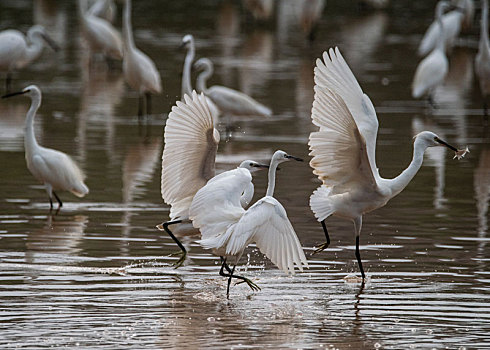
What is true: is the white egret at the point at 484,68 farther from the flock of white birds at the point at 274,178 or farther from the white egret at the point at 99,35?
the flock of white birds at the point at 274,178

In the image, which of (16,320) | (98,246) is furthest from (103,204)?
(16,320)

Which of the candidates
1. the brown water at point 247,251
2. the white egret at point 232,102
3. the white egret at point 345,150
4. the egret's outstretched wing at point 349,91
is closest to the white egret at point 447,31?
the brown water at point 247,251

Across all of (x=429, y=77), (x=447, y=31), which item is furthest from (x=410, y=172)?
(x=447, y=31)

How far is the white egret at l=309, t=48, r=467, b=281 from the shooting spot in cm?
843

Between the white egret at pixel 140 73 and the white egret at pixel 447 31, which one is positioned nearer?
the white egret at pixel 140 73

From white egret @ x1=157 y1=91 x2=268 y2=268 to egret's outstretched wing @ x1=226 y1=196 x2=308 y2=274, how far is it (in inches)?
49.6

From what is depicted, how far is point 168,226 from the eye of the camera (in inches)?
362

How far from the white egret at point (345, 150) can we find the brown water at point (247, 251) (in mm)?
527

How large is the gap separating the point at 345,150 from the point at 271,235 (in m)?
1.28

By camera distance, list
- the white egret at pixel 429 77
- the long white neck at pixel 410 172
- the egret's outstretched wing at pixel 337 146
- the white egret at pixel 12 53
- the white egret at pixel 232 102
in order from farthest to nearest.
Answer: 1. the white egret at pixel 12 53
2. the white egret at pixel 429 77
3. the white egret at pixel 232 102
4. the long white neck at pixel 410 172
5. the egret's outstretched wing at pixel 337 146

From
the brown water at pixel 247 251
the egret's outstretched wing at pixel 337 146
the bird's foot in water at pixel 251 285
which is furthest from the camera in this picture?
the egret's outstretched wing at pixel 337 146

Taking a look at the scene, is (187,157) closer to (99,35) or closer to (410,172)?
(410,172)

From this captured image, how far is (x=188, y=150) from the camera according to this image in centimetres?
884

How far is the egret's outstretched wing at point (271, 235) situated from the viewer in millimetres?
7516
